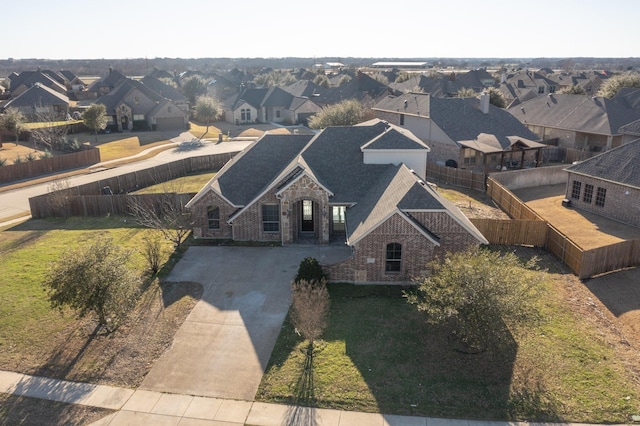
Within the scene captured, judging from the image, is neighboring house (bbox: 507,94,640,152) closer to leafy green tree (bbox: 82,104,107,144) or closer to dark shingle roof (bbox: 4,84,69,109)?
leafy green tree (bbox: 82,104,107,144)

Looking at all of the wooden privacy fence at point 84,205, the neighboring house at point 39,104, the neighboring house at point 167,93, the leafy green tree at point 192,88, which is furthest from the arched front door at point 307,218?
the leafy green tree at point 192,88

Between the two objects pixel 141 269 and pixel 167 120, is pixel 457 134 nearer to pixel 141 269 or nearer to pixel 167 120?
pixel 141 269

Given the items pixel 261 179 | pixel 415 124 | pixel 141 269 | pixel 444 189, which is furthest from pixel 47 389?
pixel 415 124

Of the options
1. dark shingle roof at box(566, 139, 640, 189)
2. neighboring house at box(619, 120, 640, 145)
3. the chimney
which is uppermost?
the chimney

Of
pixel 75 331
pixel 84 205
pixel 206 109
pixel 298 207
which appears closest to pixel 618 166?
pixel 298 207

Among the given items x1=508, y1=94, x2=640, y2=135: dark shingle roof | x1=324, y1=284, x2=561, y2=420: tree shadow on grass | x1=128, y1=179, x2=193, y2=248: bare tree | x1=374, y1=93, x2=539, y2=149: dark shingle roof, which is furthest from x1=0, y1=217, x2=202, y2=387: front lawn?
x1=508, y1=94, x2=640, y2=135: dark shingle roof
